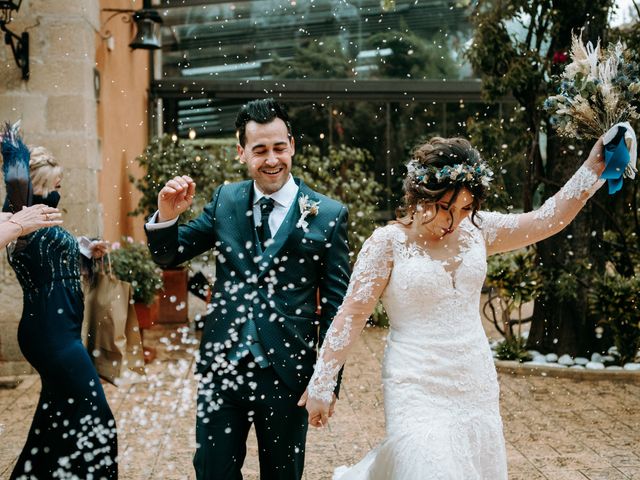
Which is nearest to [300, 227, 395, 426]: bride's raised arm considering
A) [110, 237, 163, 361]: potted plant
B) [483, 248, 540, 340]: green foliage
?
[483, 248, 540, 340]: green foliage

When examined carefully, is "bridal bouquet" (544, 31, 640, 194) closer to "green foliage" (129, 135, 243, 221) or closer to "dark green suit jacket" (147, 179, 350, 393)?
"dark green suit jacket" (147, 179, 350, 393)

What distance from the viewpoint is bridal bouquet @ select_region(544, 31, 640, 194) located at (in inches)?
114

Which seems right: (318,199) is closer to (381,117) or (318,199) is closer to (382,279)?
(382,279)

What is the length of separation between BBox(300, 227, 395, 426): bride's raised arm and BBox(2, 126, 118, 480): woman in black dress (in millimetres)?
1442

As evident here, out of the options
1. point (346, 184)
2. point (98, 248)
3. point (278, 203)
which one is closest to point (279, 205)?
point (278, 203)

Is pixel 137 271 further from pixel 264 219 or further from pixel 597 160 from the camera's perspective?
pixel 597 160

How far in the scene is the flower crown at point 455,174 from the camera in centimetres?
286

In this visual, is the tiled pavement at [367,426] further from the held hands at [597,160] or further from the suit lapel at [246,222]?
the held hands at [597,160]

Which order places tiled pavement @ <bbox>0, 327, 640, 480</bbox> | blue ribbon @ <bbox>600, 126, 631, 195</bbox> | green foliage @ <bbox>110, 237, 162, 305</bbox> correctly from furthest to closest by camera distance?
1. green foliage @ <bbox>110, 237, 162, 305</bbox>
2. tiled pavement @ <bbox>0, 327, 640, 480</bbox>
3. blue ribbon @ <bbox>600, 126, 631, 195</bbox>

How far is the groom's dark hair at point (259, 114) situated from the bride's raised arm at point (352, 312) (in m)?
0.57

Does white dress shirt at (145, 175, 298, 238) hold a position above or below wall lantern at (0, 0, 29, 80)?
below

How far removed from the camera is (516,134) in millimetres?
7906

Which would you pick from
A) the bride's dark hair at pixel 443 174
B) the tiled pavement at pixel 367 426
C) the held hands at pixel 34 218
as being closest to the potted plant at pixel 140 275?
the tiled pavement at pixel 367 426

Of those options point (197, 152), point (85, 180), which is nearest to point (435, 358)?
point (85, 180)
